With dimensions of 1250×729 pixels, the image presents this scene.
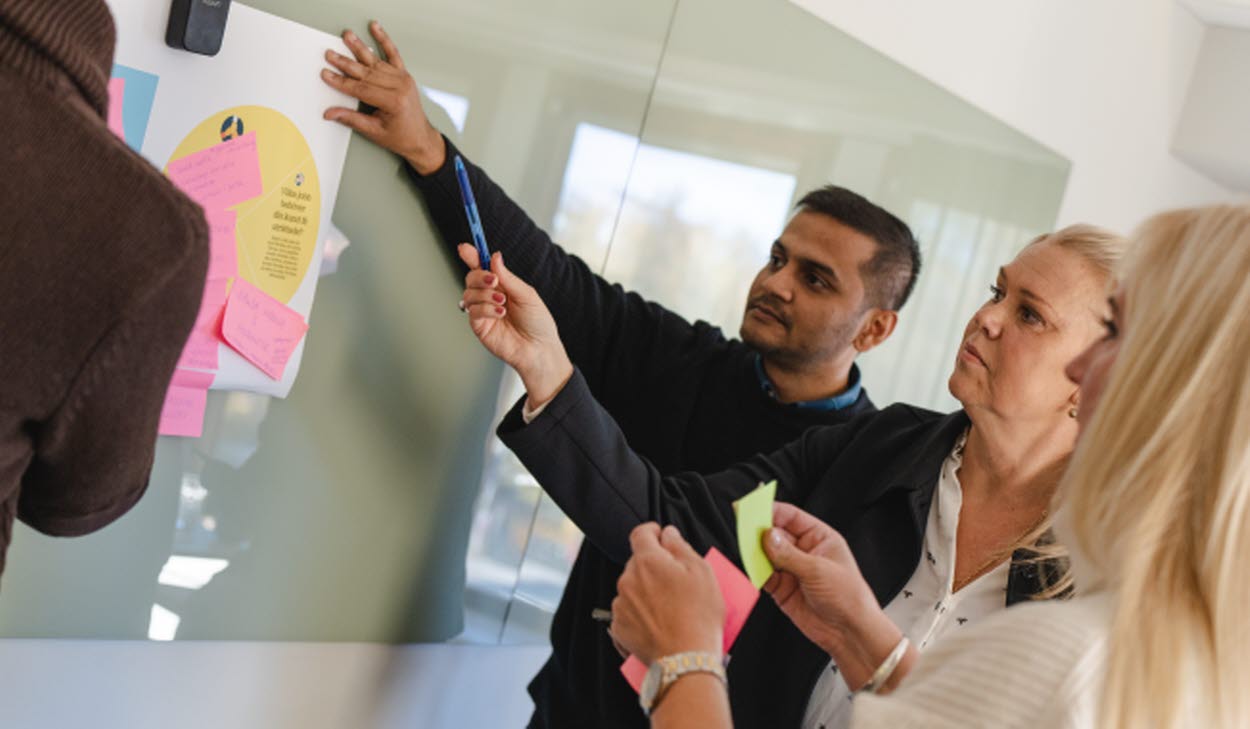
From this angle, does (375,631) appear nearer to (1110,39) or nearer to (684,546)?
(684,546)

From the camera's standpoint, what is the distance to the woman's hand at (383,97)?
5.53 ft

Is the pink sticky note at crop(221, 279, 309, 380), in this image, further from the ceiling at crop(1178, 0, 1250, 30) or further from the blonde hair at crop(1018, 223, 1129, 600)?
the ceiling at crop(1178, 0, 1250, 30)

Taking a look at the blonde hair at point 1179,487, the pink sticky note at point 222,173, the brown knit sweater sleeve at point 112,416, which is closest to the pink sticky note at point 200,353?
the pink sticky note at point 222,173

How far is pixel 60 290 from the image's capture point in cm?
91

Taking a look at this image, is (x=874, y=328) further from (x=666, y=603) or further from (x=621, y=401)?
(x=666, y=603)

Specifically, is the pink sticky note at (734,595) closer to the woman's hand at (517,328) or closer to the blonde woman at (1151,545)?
the blonde woman at (1151,545)

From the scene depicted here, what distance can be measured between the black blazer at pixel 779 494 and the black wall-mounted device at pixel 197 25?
614 mm

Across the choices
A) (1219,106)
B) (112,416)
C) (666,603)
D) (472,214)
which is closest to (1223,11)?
(1219,106)

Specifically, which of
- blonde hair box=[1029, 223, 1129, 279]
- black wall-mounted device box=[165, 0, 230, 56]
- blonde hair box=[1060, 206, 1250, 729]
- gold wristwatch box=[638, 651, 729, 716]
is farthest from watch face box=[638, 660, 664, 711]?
blonde hair box=[1029, 223, 1129, 279]

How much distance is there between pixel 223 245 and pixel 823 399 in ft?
3.60

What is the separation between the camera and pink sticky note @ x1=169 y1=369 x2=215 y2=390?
1.62 m

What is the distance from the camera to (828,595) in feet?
5.06

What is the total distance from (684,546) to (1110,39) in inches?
105

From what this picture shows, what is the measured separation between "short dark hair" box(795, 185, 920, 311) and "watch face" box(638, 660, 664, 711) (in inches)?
51.0
